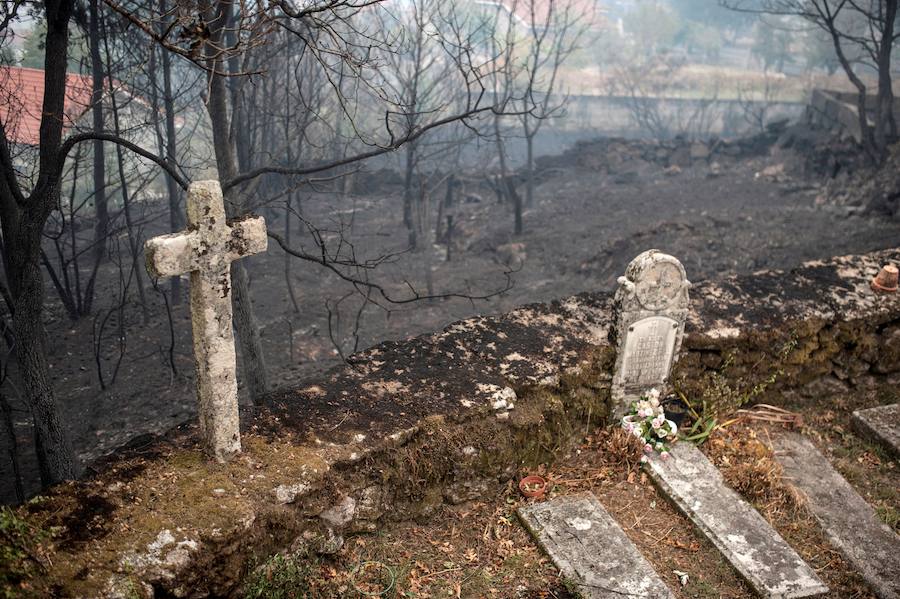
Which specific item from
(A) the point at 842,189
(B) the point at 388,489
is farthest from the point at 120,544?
(A) the point at 842,189

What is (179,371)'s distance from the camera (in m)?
9.73

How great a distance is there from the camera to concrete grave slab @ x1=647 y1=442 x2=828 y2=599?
408 centimetres

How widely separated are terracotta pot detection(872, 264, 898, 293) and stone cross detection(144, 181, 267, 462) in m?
5.51

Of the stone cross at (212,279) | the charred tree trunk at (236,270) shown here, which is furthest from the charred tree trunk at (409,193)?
the stone cross at (212,279)

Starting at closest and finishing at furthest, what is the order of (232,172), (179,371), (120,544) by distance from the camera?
1. (120,544)
2. (232,172)
3. (179,371)

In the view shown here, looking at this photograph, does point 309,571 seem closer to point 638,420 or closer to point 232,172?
point 638,420

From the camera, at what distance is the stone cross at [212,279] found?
3381 mm

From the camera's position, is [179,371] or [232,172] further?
[179,371]

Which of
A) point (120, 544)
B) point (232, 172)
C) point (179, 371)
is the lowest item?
point (179, 371)

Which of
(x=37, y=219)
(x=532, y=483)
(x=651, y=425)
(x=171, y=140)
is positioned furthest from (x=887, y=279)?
(x=171, y=140)

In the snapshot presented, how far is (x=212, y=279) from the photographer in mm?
3527

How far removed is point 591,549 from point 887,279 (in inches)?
158

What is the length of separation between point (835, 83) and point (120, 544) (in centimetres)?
3642

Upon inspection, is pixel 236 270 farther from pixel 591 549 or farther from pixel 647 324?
pixel 591 549
